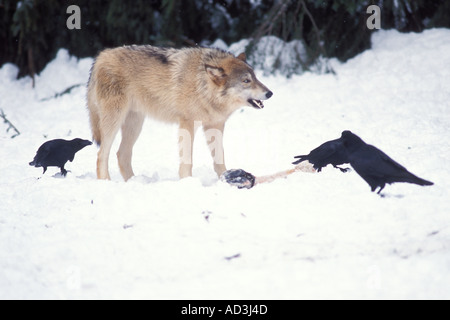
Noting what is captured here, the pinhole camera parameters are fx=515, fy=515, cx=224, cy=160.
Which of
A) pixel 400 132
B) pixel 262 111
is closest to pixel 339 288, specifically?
pixel 400 132

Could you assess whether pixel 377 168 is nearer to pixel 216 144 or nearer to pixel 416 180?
pixel 416 180

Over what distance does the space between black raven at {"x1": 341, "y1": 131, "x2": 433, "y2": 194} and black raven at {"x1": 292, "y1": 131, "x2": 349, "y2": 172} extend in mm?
227

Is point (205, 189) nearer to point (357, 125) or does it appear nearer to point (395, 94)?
point (357, 125)

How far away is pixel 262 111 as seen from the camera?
Result: 8.39 m

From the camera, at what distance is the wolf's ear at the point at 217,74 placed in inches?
221

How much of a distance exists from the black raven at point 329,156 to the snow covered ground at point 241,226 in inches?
6.7

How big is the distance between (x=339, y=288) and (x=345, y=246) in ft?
1.90

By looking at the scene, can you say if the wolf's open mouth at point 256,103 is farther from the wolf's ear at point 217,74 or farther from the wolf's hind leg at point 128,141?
the wolf's hind leg at point 128,141

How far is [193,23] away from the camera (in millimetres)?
10031

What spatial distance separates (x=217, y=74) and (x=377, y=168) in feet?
6.97

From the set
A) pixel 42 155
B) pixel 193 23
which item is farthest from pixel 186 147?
pixel 193 23

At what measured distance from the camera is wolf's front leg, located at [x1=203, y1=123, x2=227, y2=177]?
5891 millimetres

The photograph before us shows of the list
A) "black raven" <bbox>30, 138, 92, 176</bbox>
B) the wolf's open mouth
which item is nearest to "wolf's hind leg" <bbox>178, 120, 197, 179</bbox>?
the wolf's open mouth

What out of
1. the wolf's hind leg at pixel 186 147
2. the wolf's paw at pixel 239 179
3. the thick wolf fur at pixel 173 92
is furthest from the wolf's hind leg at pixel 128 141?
the wolf's paw at pixel 239 179
